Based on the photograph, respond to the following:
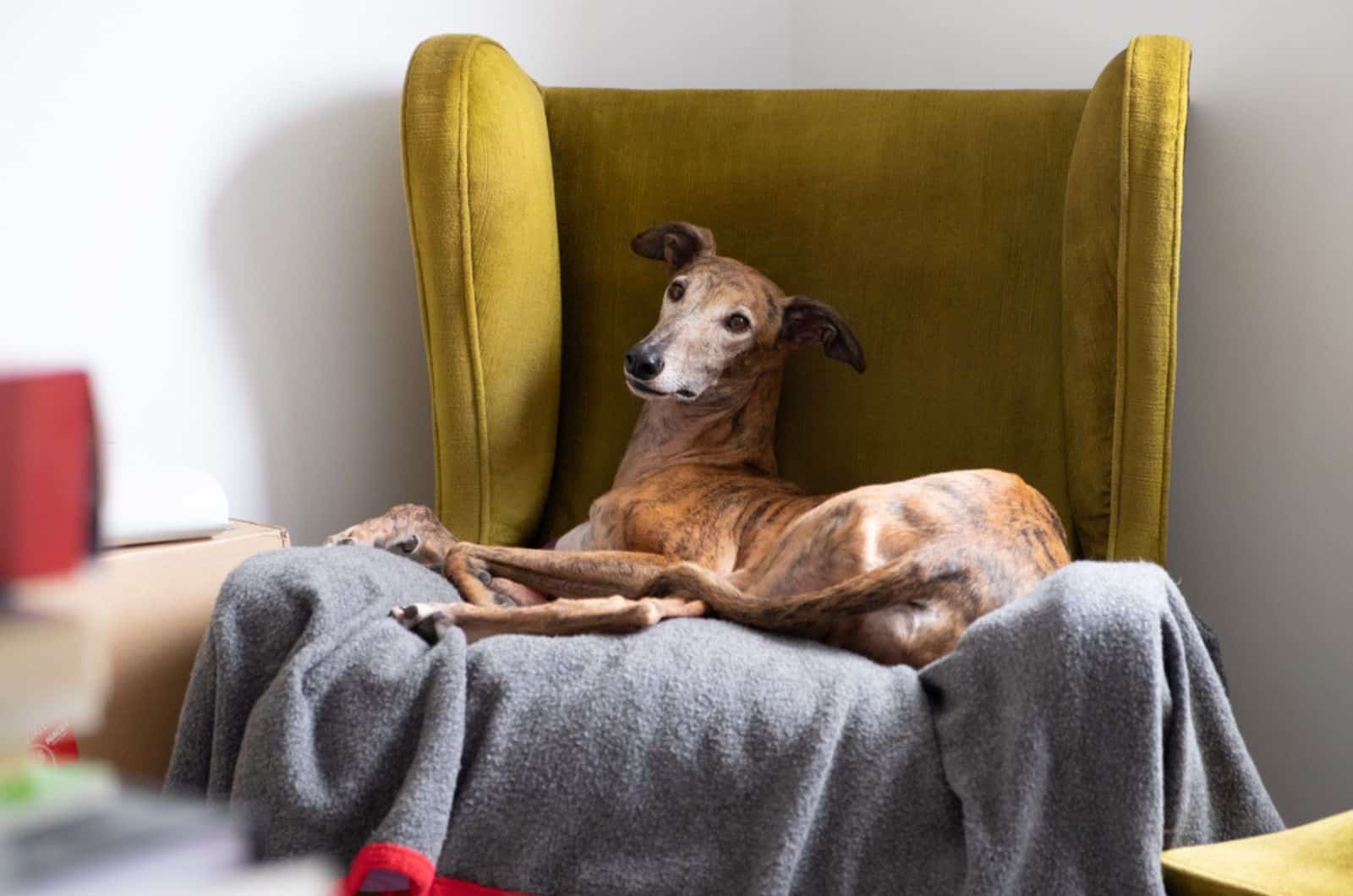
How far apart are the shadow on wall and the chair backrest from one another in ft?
1.17

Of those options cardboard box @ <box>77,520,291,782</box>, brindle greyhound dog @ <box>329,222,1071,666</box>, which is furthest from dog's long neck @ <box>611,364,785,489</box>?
cardboard box @ <box>77,520,291,782</box>

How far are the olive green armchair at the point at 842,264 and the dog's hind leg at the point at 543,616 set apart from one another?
25.4 inches

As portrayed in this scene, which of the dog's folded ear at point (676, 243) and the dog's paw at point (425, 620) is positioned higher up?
the dog's folded ear at point (676, 243)

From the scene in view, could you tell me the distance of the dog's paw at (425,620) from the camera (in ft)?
5.98

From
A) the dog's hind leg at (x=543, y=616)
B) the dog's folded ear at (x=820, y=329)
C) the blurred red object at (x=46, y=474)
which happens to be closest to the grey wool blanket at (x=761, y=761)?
the dog's hind leg at (x=543, y=616)

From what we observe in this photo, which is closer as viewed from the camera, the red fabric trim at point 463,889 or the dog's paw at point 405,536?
the red fabric trim at point 463,889

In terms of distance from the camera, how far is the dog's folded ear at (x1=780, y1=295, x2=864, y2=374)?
2.46 meters

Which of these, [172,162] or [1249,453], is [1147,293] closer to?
[1249,453]

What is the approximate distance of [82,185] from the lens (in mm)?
2262

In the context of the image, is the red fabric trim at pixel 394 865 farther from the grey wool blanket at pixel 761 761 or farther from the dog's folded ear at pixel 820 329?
the dog's folded ear at pixel 820 329

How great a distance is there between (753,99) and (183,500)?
151 cm

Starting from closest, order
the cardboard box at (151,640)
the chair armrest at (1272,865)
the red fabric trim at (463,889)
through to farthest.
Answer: the chair armrest at (1272,865), the red fabric trim at (463,889), the cardboard box at (151,640)

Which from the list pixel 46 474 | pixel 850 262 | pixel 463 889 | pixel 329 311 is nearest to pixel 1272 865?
pixel 463 889

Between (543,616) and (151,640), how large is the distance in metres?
0.57
